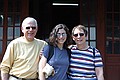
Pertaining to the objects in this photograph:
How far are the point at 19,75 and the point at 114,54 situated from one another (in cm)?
297

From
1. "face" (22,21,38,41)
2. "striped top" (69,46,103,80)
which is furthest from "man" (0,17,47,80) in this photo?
"striped top" (69,46,103,80)

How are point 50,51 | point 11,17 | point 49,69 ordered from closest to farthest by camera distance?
point 49,69
point 50,51
point 11,17

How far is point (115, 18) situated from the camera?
5383mm

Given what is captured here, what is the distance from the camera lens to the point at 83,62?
2.65 metres

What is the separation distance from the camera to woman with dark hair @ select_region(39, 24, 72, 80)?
2.57m

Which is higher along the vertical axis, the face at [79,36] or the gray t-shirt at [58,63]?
the face at [79,36]

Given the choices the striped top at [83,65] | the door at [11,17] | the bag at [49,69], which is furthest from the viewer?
the door at [11,17]

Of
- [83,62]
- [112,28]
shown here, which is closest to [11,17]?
[112,28]

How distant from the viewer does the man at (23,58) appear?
2.70 metres

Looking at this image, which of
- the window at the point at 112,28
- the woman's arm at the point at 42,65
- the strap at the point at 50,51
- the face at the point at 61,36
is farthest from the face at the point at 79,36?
the window at the point at 112,28

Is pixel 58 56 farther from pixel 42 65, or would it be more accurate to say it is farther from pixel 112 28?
pixel 112 28

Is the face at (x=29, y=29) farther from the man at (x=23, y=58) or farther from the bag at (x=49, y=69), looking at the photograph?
the bag at (x=49, y=69)

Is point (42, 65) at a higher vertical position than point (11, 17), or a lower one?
lower

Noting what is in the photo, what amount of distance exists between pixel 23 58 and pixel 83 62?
2.03 feet
